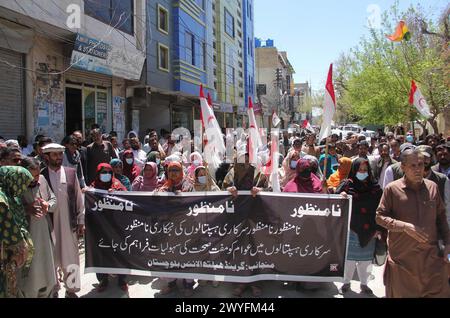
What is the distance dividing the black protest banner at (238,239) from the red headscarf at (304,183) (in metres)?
0.31

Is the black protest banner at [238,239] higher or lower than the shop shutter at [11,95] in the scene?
lower

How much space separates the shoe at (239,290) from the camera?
4414 millimetres

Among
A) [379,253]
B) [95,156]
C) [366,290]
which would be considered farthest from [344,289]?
[95,156]

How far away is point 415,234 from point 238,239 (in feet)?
6.23

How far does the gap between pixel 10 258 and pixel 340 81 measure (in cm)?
3852

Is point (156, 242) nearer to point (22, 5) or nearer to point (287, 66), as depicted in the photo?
point (22, 5)

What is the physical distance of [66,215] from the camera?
434 cm

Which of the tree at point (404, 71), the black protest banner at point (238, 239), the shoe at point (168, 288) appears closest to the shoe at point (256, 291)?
the black protest banner at point (238, 239)

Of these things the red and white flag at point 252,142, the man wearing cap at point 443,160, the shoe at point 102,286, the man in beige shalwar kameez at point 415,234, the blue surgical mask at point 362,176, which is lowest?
the shoe at point 102,286

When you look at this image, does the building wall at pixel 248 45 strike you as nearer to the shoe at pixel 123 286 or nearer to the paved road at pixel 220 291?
the paved road at pixel 220 291

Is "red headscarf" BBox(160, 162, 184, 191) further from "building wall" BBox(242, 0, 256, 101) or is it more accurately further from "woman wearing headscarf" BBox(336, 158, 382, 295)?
"building wall" BBox(242, 0, 256, 101)

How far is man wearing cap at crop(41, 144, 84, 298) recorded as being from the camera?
4273 millimetres
